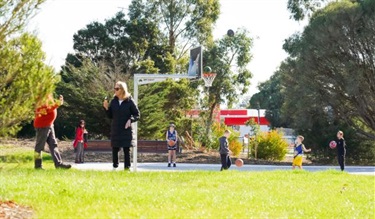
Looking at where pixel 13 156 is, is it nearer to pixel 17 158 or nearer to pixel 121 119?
pixel 17 158

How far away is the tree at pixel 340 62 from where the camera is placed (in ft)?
105

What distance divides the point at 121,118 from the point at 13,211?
5881mm

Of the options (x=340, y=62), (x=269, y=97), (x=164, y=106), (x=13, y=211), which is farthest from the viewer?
(x=269, y=97)

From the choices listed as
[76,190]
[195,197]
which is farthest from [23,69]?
[195,197]

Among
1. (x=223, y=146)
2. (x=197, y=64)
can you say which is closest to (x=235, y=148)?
(x=197, y=64)

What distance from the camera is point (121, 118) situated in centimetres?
1230

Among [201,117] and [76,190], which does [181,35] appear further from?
[76,190]

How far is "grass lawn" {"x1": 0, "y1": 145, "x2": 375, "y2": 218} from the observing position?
21.8ft

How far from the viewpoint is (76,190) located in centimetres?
779

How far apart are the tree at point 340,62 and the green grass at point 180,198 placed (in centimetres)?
2206

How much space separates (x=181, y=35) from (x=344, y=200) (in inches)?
1500

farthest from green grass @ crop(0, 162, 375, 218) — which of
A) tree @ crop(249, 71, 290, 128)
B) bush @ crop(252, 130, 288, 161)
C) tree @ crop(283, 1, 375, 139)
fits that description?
tree @ crop(249, 71, 290, 128)

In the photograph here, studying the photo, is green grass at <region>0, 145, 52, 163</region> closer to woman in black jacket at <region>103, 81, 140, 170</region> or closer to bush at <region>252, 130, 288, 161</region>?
woman in black jacket at <region>103, 81, 140, 170</region>

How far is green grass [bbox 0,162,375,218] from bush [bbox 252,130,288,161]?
69.6 ft
